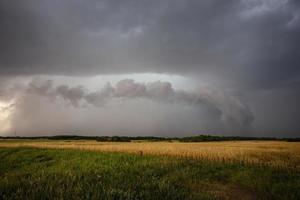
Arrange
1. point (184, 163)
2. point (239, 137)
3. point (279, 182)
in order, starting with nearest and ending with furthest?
point (279, 182), point (184, 163), point (239, 137)

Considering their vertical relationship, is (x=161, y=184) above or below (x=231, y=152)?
below

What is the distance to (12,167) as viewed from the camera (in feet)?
84.1

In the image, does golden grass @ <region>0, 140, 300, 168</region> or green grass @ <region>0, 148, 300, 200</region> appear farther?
golden grass @ <region>0, 140, 300, 168</region>

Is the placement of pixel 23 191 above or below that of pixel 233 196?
above

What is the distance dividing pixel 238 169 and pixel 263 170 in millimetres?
1555

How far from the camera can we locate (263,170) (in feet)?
54.6

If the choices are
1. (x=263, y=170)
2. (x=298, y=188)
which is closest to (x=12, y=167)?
(x=263, y=170)

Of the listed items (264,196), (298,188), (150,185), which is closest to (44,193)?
(150,185)

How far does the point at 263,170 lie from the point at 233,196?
651 centimetres

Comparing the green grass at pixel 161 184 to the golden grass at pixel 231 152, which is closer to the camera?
the green grass at pixel 161 184

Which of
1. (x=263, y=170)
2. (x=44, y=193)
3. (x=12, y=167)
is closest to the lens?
(x=44, y=193)

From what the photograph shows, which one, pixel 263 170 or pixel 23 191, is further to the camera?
pixel 263 170

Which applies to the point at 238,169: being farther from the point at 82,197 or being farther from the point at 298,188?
the point at 82,197

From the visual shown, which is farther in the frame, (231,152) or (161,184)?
(231,152)
